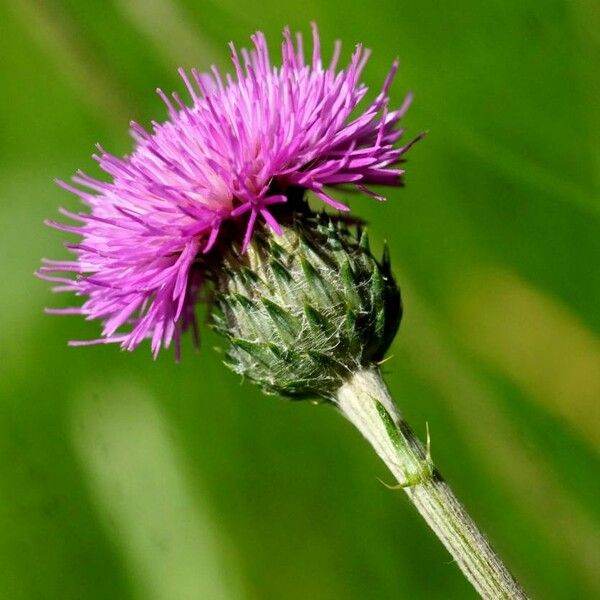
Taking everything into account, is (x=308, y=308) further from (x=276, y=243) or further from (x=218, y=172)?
(x=218, y=172)

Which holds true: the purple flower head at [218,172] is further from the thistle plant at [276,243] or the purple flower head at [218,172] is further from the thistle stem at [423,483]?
the thistle stem at [423,483]

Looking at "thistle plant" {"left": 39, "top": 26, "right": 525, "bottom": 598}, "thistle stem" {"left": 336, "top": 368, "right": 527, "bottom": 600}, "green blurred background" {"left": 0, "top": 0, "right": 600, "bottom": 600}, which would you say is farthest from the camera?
"green blurred background" {"left": 0, "top": 0, "right": 600, "bottom": 600}

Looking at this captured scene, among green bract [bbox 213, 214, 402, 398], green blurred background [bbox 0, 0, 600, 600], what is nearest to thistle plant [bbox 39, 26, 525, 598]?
green bract [bbox 213, 214, 402, 398]

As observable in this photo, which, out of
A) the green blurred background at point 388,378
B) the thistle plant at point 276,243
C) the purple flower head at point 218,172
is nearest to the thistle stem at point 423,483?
the thistle plant at point 276,243

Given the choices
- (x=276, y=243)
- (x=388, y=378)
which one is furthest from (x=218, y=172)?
(x=388, y=378)

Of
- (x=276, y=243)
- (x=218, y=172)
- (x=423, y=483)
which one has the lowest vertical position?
(x=423, y=483)

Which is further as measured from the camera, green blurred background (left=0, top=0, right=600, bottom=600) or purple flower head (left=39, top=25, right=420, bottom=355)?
green blurred background (left=0, top=0, right=600, bottom=600)

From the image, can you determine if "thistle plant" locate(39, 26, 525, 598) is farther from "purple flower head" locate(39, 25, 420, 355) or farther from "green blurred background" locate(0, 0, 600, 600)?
"green blurred background" locate(0, 0, 600, 600)
